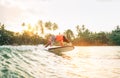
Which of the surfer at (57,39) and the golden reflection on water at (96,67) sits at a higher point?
the surfer at (57,39)

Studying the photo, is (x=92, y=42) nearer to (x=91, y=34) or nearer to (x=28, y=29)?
(x=91, y=34)

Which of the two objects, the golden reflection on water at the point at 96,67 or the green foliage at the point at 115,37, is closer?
the golden reflection on water at the point at 96,67

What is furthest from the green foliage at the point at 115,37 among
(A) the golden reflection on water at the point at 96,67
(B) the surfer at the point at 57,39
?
(A) the golden reflection on water at the point at 96,67

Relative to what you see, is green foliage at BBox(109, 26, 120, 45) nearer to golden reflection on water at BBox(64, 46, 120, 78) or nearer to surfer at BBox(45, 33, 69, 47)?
surfer at BBox(45, 33, 69, 47)

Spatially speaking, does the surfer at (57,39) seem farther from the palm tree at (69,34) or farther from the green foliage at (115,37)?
the palm tree at (69,34)

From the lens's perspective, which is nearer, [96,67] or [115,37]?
[96,67]

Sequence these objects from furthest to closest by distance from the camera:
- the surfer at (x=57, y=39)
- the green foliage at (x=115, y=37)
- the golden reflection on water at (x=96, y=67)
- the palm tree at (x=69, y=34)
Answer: the palm tree at (x=69, y=34) → the green foliage at (x=115, y=37) → the surfer at (x=57, y=39) → the golden reflection on water at (x=96, y=67)

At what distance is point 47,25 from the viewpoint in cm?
11906

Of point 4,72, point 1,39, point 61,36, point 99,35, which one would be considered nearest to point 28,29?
point 99,35

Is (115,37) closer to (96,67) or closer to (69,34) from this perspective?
(69,34)

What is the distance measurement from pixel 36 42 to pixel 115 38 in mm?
35099

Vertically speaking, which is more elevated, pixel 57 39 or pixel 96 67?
pixel 57 39

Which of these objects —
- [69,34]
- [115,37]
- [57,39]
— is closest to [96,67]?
[57,39]

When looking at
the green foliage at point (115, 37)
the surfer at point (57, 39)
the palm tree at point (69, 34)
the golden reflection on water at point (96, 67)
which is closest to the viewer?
the golden reflection on water at point (96, 67)
